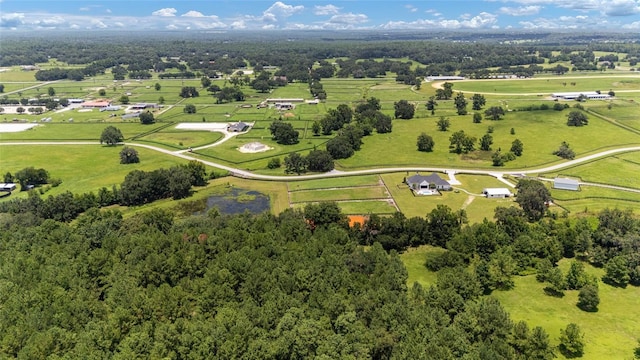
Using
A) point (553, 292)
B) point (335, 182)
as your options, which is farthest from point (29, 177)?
point (553, 292)

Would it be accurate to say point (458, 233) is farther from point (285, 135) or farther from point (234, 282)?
point (285, 135)

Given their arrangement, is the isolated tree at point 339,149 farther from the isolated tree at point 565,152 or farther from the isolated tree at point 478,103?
the isolated tree at point 478,103

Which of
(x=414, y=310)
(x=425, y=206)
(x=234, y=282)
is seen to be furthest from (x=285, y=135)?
(x=414, y=310)

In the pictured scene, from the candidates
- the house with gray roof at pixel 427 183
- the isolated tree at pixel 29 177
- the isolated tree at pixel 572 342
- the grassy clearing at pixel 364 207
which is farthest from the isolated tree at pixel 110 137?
the isolated tree at pixel 572 342

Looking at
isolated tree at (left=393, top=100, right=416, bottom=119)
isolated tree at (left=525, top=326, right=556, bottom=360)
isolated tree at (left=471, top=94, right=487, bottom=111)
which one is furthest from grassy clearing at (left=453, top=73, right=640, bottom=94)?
isolated tree at (left=525, top=326, right=556, bottom=360)

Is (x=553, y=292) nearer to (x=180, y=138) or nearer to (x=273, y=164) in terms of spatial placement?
(x=273, y=164)

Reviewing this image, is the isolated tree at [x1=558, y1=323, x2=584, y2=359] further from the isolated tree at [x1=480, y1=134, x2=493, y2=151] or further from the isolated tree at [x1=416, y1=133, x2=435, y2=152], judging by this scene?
the isolated tree at [x1=480, y1=134, x2=493, y2=151]
